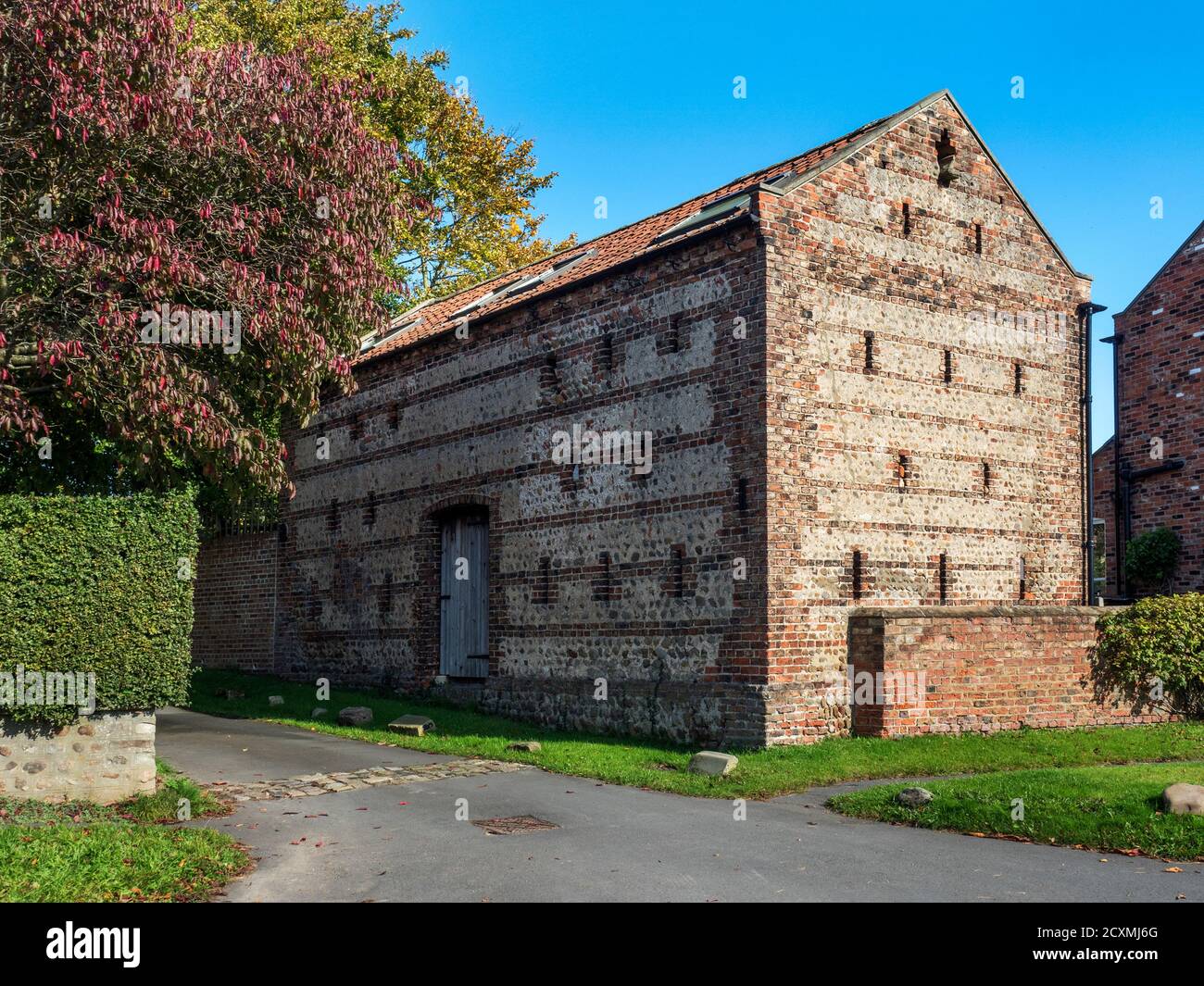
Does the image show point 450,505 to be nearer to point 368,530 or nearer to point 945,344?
point 368,530

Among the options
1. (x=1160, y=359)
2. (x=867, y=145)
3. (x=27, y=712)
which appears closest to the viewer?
(x=27, y=712)

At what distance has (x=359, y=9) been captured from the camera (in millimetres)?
30250

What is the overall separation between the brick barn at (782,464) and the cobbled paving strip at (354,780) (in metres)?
2.85

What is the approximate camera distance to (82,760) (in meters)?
10.3

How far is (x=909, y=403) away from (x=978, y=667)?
372cm

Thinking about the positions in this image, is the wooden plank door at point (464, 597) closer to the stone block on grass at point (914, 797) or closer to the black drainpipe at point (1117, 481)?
the stone block on grass at point (914, 797)

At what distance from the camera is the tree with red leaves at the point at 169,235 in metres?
11.2

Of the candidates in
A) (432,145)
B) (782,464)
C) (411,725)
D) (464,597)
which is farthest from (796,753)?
(432,145)

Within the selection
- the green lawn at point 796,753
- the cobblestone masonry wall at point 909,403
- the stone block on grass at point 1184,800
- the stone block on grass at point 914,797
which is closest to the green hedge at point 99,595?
the green lawn at point 796,753

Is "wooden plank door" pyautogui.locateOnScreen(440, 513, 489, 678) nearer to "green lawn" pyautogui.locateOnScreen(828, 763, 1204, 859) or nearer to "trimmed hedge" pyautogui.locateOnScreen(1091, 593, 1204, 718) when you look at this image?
"green lawn" pyautogui.locateOnScreen(828, 763, 1204, 859)

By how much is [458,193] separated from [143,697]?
23.2 m

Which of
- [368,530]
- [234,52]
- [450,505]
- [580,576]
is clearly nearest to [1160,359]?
[580,576]

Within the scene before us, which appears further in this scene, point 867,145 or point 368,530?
point 368,530

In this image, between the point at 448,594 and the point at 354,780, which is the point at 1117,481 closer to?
the point at 448,594
